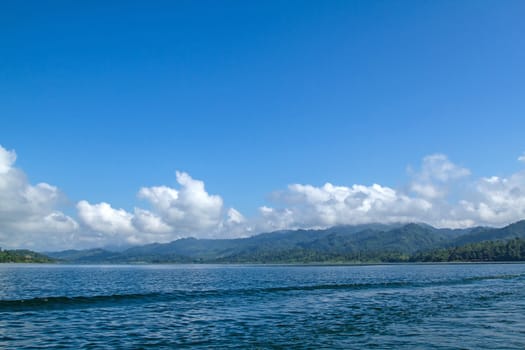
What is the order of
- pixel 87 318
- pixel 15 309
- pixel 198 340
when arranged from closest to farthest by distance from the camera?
1. pixel 198 340
2. pixel 87 318
3. pixel 15 309

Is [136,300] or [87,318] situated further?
[136,300]

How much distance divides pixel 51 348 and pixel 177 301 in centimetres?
3347

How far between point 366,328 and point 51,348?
26370 mm

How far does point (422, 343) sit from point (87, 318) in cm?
3387

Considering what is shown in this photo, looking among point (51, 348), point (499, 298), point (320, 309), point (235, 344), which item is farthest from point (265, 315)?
point (499, 298)

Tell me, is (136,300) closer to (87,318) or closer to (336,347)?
(87,318)

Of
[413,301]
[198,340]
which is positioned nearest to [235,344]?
[198,340]

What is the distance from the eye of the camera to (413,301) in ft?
212

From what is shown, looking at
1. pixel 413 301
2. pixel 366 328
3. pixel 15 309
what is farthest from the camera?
pixel 413 301

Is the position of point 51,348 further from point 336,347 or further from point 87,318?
point 336,347

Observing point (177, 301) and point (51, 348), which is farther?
point (177, 301)

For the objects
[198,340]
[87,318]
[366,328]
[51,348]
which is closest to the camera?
[51,348]

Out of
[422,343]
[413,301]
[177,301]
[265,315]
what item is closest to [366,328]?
[422,343]

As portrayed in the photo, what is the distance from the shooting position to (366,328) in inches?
1649
